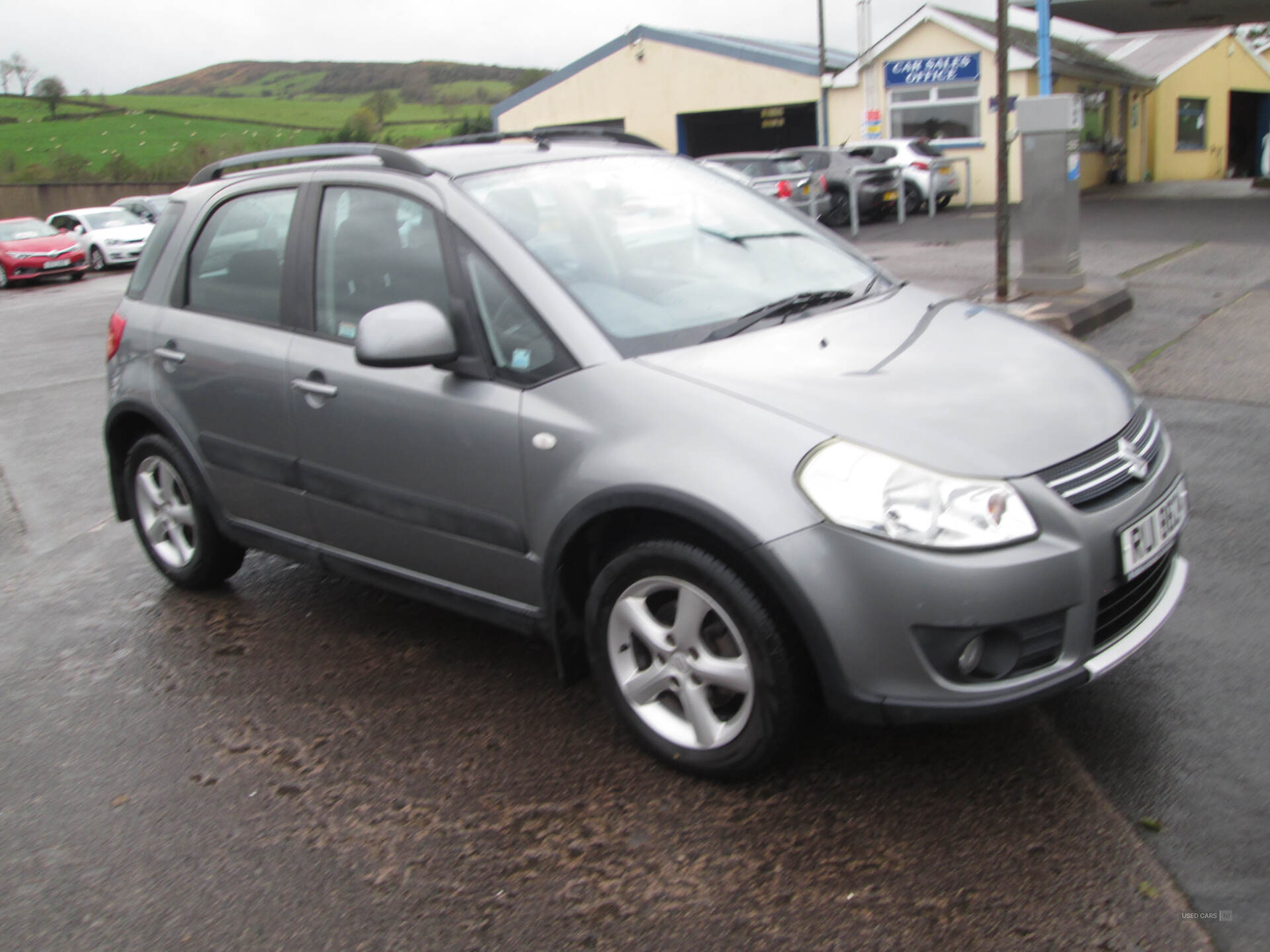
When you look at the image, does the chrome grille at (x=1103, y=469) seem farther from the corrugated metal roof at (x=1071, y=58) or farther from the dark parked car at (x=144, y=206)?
the dark parked car at (x=144, y=206)

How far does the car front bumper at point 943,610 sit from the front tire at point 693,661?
0.43ft

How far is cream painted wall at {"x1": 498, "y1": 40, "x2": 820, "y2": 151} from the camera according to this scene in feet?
103

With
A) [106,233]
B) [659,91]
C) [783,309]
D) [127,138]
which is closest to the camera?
[783,309]

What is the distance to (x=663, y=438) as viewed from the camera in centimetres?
298

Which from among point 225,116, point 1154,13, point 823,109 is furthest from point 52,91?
point 1154,13

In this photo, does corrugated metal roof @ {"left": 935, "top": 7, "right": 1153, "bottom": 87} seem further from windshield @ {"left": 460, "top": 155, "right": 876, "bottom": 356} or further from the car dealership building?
windshield @ {"left": 460, "top": 155, "right": 876, "bottom": 356}

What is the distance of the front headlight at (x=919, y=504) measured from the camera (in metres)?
2.67

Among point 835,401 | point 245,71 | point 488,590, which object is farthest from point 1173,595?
point 245,71

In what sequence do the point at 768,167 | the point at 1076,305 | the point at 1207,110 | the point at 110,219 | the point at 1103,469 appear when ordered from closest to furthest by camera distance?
the point at 1103,469 < the point at 1076,305 < the point at 768,167 < the point at 110,219 < the point at 1207,110

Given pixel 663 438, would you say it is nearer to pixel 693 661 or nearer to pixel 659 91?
pixel 693 661

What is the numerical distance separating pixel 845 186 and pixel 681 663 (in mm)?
19671

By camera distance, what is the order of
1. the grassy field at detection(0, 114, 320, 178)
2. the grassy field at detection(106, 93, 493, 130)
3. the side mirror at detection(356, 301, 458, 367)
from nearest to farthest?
1. the side mirror at detection(356, 301, 458, 367)
2. the grassy field at detection(0, 114, 320, 178)
3. the grassy field at detection(106, 93, 493, 130)

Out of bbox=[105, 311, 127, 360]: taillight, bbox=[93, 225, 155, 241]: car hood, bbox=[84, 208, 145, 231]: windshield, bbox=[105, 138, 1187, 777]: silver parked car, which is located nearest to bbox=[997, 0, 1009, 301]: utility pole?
bbox=[105, 138, 1187, 777]: silver parked car

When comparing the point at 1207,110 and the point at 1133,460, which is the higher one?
the point at 1207,110
